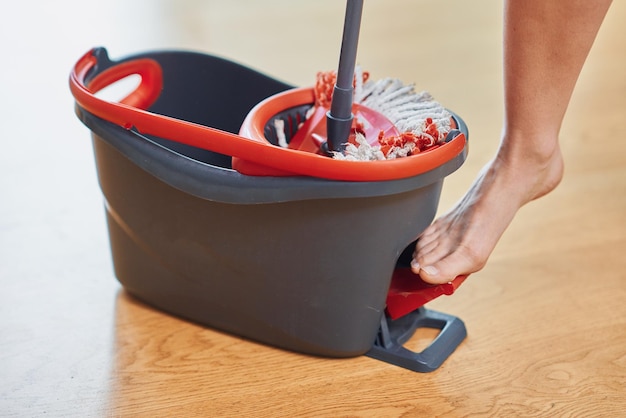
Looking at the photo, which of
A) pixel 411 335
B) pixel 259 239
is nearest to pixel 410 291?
pixel 411 335

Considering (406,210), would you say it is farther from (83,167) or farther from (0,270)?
(83,167)

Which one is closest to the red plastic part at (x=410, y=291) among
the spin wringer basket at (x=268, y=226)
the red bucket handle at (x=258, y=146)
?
the spin wringer basket at (x=268, y=226)

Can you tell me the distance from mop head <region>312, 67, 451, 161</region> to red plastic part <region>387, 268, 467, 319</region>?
0.52ft

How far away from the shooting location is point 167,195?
2.89ft

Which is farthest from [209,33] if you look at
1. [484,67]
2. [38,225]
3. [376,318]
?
[376,318]

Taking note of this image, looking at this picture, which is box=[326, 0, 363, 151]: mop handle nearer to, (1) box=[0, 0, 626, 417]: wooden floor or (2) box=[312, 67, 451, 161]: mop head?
(2) box=[312, 67, 451, 161]: mop head

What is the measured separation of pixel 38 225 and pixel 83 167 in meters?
0.19

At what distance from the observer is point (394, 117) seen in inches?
36.2

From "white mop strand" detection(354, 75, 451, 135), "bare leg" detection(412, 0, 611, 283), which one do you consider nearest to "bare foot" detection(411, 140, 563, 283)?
"bare leg" detection(412, 0, 611, 283)

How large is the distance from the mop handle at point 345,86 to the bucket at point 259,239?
105 mm

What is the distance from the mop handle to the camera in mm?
827

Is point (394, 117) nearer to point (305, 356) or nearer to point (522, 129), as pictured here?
point (522, 129)

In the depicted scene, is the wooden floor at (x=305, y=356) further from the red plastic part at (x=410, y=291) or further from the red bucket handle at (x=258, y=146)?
the red bucket handle at (x=258, y=146)

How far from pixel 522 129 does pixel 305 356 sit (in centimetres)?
35
